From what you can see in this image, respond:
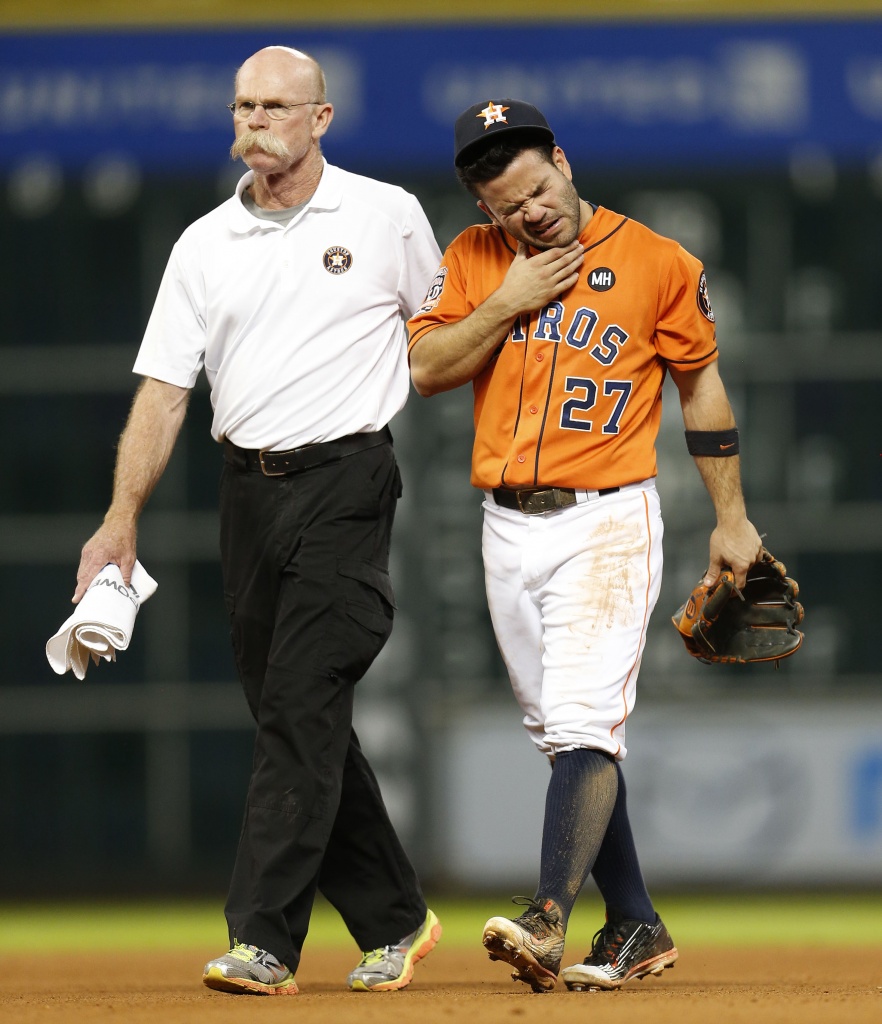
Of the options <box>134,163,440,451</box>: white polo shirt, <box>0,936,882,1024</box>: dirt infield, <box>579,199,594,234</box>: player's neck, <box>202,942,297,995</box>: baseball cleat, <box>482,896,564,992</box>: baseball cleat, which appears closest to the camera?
<box>0,936,882,1024</box>: dirt infield

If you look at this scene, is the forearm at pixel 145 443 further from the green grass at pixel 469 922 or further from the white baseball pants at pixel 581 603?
the green grass at pixel 469 922

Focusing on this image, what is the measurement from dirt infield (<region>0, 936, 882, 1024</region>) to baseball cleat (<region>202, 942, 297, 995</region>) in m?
0.04

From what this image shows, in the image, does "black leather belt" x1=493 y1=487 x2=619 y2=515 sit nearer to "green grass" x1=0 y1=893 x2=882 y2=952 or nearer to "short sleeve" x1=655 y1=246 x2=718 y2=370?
"short sleeve" x1=655 y1=246 x2=718 y2=370

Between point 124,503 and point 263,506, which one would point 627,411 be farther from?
point 124,503

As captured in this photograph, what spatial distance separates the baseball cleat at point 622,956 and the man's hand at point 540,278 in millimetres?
1549

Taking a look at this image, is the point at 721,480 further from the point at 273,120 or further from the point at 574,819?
the point at 273,120

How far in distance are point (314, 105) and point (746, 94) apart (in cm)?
737

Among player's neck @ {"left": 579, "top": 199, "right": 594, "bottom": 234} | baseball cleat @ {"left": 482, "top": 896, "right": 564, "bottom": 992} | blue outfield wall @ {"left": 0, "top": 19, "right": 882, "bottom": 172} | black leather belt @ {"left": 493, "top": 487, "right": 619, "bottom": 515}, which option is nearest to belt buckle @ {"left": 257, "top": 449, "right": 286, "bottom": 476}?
black leather belt @ {"left": 493, "top": 487, "right": 619, "bottom": 515}

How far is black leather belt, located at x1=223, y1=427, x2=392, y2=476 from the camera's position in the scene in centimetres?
486

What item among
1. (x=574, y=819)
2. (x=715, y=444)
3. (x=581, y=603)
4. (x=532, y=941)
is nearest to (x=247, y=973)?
(x=532, y=941)

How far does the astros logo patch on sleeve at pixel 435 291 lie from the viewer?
4.84 metres

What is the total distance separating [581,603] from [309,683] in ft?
2.29

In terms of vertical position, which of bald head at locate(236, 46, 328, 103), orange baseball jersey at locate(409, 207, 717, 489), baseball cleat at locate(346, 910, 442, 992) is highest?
bald head at locate(236, 46, 328, 103)

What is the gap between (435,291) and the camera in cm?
487
